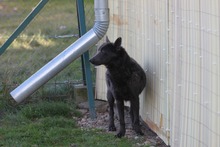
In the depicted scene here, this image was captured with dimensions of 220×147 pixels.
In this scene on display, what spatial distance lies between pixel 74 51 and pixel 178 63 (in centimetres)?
213

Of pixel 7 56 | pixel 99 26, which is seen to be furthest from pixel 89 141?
pixel 7 56

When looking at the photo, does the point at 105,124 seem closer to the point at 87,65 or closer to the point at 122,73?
the point at 87,65

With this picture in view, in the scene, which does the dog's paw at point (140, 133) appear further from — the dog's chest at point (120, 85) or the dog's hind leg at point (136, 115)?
the dog's chest at point (120, 85)

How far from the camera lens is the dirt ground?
7789mm

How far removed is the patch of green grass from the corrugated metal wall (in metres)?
0.66

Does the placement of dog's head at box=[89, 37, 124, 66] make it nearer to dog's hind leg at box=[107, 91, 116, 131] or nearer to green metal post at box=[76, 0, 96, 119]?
dog's hind leg at box=[107, 91, 116, 131]

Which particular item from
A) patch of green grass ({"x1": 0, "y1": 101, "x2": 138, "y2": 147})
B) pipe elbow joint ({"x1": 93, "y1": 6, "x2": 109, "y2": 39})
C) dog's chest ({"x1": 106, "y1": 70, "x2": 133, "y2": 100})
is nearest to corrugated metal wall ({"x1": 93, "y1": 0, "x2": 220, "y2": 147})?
dog's chest ({"x1": 106, "y1": 70, "x2": 133, "y2": 100})

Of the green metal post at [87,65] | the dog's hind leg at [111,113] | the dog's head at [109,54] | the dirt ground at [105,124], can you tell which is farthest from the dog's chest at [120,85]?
the green metal post at [87,65]

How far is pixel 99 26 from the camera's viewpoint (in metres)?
8.40

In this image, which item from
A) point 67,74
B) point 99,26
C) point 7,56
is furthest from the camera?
point 7,56

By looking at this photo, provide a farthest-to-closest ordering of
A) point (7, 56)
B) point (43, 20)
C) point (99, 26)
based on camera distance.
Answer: point (43, 20), point (7, 56), point (99, 26)

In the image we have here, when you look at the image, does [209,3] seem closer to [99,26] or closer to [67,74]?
[99,26]

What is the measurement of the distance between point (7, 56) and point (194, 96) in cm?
679

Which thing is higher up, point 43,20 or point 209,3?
point 209,3
